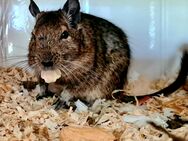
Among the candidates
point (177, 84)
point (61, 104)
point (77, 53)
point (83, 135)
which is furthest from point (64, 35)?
point (177, 84)

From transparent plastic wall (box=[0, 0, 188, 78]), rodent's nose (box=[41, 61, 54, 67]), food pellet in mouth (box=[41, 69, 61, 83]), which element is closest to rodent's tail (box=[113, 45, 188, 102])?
transparent plastic wall (box=[0, 0, 188, 78])

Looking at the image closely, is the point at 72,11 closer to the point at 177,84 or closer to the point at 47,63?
the point at 47,63

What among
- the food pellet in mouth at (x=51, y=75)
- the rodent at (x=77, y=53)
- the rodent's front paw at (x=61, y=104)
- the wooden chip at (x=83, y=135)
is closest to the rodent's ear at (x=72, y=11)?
the rodent at (x=77, y=53)

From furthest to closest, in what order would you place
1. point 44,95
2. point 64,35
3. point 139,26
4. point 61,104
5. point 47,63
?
1. point 139,26
2. point 44,95
3. point 61,104
4. point 64,35
5. point 47,63

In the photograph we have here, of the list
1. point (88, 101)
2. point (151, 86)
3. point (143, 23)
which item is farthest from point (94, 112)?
point (143, 23)

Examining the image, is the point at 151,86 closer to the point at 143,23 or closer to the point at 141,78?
the point at 141,78

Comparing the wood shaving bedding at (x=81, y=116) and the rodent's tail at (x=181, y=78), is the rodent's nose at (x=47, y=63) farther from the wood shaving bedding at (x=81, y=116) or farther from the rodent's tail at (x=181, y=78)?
the rodent's tail at (x=181, y=78)

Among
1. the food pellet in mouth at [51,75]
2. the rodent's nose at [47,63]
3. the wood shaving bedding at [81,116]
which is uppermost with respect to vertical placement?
the rodent's nose at [47,63]
